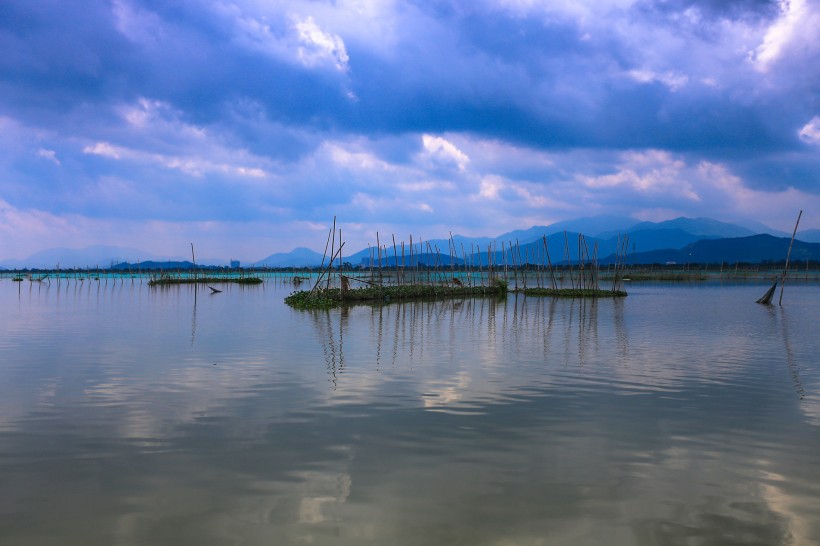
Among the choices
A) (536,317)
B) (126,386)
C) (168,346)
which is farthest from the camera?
(536,317)

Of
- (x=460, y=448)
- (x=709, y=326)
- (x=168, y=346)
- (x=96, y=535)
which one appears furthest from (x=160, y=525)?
(x=709, y=326)

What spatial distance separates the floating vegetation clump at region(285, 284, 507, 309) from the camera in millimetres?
27261

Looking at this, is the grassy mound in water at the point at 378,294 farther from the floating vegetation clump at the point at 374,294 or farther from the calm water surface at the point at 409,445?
the calm water surface at the point at 409,445

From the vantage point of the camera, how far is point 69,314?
2367 centimetres

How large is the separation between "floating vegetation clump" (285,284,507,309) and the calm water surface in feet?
44.3

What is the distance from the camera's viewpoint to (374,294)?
31.9m

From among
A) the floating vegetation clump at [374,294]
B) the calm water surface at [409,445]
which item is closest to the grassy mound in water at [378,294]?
the floating vegetation clump at [374,294]

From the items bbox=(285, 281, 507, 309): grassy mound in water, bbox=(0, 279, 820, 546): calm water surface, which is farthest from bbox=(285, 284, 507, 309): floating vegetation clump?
bbox=(0, 279, 820, 546): calm water surface

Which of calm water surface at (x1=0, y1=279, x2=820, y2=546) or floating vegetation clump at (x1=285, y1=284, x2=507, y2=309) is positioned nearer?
calm water surface at (x1=0, y1=279, x2=820, y2=546)

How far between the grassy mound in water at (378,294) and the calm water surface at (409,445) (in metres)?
13.6

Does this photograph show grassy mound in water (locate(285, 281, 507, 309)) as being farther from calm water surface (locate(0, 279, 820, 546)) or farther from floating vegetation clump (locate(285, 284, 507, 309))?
calm water surface (locate(0, 279, 820, 546))

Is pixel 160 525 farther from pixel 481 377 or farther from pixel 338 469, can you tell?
pixel 481 377

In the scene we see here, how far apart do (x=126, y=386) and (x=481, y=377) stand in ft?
18.8

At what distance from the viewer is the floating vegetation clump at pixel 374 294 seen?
27.3 metres
